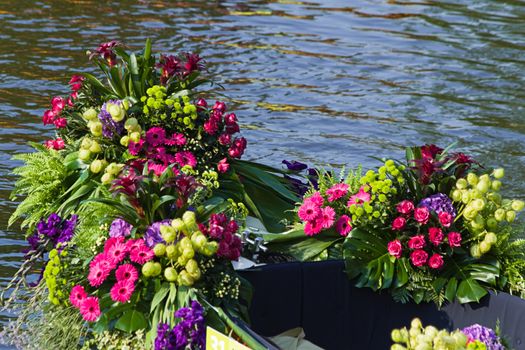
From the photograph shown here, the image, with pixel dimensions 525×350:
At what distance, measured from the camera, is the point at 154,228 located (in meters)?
2.84

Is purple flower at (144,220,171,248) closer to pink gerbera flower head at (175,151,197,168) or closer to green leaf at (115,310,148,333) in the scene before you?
green leaf at (115,310,148,333)

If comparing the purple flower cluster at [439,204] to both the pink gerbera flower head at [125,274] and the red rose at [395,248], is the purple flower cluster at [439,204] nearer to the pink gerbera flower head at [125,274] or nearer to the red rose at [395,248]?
the red rose at [395,248]

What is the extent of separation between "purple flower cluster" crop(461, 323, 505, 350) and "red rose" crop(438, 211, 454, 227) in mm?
425

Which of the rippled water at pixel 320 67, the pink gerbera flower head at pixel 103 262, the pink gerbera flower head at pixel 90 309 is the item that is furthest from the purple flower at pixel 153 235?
the rippled water at pixel 320 67

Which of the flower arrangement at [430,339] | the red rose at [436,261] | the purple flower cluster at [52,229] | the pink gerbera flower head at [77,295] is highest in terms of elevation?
the flower arrangement at [430,339]

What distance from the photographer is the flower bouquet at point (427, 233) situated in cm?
311

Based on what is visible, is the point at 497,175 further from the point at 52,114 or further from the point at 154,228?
the point at 52,114

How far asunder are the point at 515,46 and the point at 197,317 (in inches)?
333

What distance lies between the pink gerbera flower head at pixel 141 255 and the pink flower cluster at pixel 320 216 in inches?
27.6

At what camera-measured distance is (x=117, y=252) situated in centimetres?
282

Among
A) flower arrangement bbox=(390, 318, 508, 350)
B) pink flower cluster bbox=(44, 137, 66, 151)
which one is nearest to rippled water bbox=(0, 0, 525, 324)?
pink flower cluster bbox=(44, 137, 66, 151)

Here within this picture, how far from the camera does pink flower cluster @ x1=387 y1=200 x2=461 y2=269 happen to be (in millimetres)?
3121

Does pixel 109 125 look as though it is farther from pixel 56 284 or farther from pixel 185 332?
pixel 185 332

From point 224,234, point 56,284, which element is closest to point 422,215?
point 224,234
